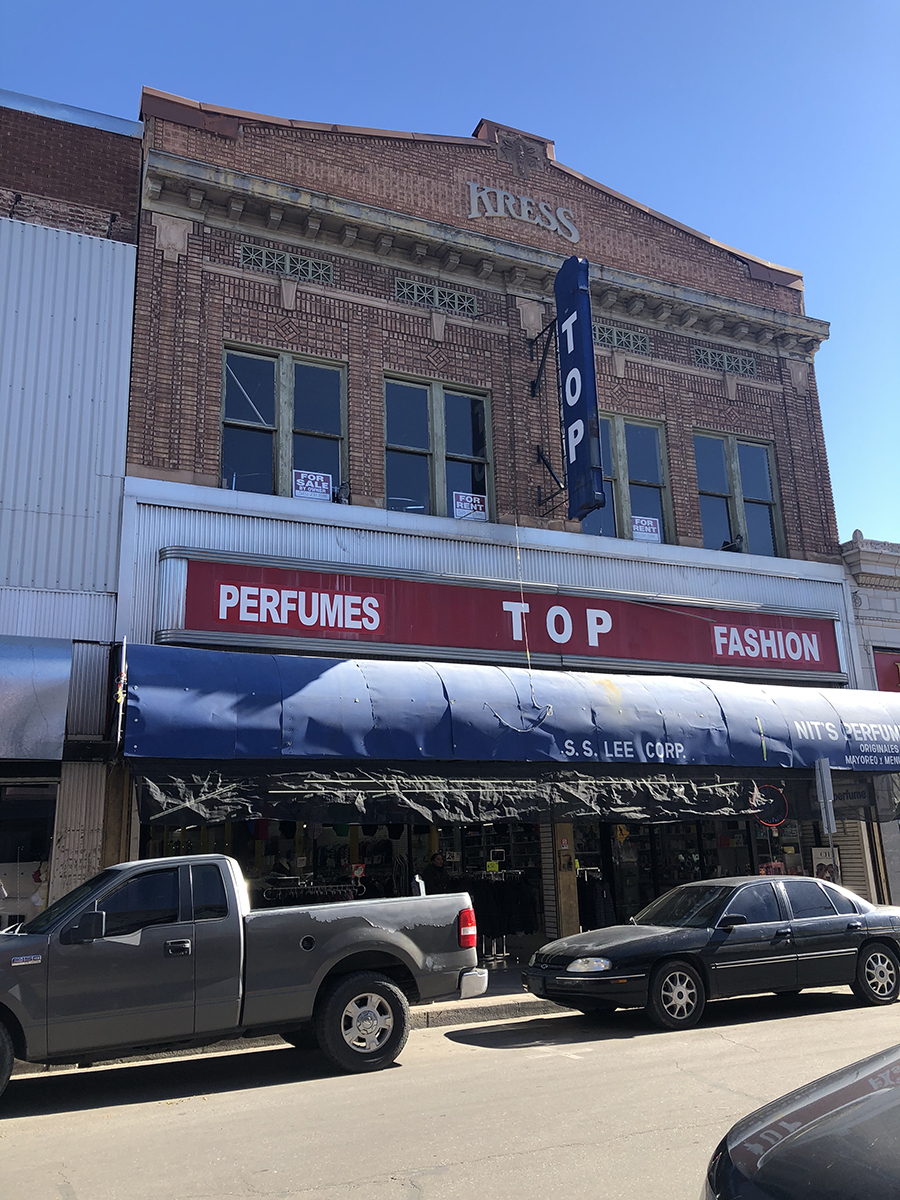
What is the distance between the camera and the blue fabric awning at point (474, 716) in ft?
34.1

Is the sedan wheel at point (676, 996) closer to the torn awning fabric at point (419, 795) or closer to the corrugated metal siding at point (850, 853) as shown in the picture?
the torn awning fabric at point (419, 795)

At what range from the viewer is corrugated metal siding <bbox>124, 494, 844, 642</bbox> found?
40.4 feet

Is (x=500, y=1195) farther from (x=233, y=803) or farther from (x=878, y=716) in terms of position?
(x=878, y=716)

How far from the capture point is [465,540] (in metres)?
14.5

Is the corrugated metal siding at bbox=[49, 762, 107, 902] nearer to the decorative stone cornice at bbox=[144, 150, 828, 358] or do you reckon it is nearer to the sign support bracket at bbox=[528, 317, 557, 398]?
the decorative stone cornice at bbox=[144, 150, 828, 358]

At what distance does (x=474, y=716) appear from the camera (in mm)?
11922

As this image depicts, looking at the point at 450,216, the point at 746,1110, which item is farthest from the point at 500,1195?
the point at 450,216

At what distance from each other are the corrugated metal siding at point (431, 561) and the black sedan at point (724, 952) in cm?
568

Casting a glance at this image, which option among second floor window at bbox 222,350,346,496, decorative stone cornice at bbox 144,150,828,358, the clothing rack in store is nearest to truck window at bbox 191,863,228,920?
the clothing rack in store

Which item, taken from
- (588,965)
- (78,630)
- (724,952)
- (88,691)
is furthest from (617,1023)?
(78,630)

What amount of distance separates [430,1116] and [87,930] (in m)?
2.84

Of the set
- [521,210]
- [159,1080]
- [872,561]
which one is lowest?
[159,1080]

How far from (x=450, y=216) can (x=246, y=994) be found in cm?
1289

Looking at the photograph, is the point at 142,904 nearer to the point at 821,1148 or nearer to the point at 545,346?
Answer: the point at 821,1148
